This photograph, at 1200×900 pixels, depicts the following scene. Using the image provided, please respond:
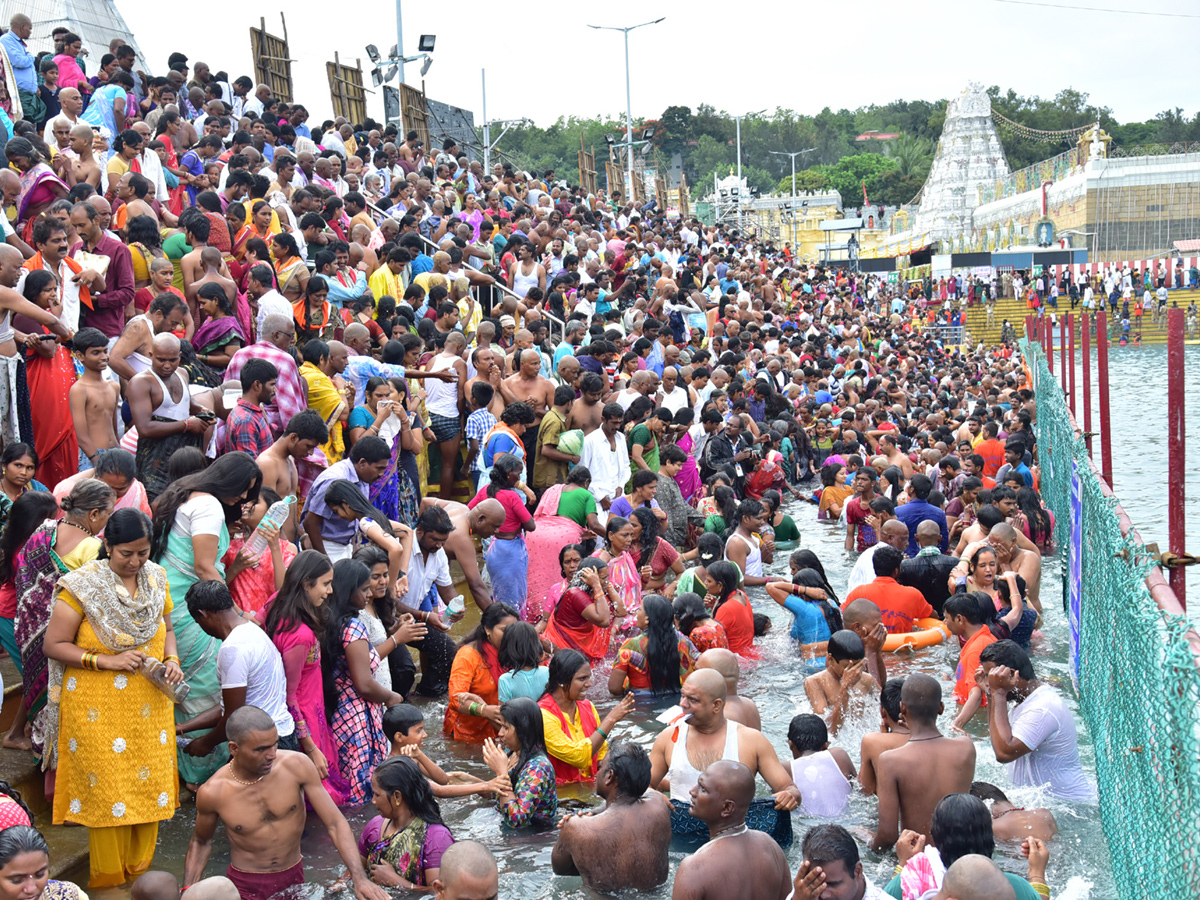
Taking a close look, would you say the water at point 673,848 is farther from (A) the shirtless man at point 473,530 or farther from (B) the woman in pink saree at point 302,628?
(A) the shirtless man at point 473,530

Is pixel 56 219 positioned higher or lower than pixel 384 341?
higher

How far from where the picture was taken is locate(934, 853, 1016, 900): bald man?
3.97 metres

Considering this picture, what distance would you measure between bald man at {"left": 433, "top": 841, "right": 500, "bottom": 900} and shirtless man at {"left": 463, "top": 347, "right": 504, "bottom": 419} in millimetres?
6056

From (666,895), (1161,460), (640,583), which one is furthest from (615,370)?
(1161,460)

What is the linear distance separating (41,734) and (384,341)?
18.3 feet

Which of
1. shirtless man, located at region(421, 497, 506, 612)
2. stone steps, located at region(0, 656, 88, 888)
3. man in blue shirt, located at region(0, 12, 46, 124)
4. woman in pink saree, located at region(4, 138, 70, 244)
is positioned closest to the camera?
stone steps, located at region(0, 656, 88, 888)

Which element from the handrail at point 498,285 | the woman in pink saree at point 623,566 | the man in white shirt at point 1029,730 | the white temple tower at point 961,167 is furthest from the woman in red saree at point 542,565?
the white temple tower at point 961,167

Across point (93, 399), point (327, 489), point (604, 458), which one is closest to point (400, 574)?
point (327, 489)

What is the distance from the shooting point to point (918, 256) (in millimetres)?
60906

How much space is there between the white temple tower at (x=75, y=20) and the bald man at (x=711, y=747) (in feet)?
66.3

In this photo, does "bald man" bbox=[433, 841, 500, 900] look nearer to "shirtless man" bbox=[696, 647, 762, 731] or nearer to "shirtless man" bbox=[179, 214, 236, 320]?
"shirtless man" bbox=[696, 647, 762, 731]

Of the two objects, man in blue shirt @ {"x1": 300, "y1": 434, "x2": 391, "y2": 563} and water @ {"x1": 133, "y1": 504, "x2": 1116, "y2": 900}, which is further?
man in blue shirt @ {"x1": 300, "y1": 434, "x2": 391, "y2": 563}

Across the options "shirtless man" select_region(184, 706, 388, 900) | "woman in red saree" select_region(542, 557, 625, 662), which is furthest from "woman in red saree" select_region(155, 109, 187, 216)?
"shirtless man" select_region(184, 706, 388, 900)

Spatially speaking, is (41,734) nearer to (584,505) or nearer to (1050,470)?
(584,505)
